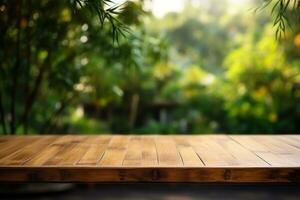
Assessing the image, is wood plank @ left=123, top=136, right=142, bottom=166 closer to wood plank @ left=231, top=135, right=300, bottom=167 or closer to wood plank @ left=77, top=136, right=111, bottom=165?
wood plank @ left=77, top=136, right=111, bottom=165

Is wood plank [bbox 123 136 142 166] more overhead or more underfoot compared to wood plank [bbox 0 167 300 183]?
more overhead

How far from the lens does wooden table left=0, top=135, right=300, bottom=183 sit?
183 cm

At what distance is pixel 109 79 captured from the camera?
544cm

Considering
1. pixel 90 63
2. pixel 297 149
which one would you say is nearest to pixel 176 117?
pixel 90 63

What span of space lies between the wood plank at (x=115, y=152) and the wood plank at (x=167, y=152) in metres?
0.19

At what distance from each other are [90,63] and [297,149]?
284 centimetres

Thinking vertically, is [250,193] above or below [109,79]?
below

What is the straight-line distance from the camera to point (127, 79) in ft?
24.7

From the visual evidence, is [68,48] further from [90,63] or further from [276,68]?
[276,68]

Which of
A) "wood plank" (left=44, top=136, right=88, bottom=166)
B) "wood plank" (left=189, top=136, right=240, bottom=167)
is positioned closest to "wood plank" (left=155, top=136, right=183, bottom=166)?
"wood plank" (left=189, top=136, right=240, bottom=167)

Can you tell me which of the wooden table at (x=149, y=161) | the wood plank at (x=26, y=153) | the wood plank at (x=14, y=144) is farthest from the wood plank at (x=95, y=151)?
the wood plank at (x=14, y=144)

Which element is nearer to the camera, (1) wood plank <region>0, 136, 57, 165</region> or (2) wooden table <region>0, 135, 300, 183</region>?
(2) wooden table <region>0, 135, 300, 183</region>

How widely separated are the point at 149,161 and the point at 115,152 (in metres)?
0.31

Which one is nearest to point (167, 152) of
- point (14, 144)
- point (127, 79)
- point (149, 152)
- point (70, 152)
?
point (149, 152)
